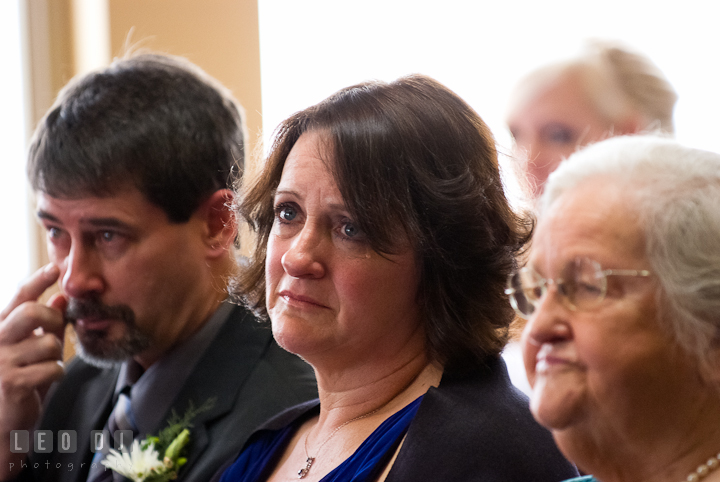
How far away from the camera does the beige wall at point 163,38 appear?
3.44 meters

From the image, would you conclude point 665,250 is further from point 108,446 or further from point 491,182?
point 108,446

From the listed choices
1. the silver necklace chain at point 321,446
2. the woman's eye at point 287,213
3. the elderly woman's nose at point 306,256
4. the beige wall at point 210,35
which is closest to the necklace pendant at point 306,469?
the silver necklace chain at point 321,446

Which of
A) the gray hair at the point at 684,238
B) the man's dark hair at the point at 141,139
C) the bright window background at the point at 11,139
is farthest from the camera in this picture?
the bright window background at the point at 11,139

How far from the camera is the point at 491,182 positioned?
1597mm

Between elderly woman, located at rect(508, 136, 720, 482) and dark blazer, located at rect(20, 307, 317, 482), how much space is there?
1.07 meters

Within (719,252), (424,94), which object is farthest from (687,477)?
(424,94)

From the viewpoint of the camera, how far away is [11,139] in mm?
3734

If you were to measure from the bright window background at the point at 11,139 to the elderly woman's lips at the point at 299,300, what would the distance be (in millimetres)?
2633

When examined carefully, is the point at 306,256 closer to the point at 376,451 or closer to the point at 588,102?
the point at 376,451

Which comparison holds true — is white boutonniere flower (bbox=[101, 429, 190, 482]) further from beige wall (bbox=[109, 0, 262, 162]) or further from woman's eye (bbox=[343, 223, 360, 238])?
beige wall (bbox=[109, 0, 262, 162])

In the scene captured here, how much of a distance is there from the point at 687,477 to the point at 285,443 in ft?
3.23

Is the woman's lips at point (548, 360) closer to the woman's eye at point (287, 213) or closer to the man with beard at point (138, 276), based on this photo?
the woman's eye at point (287, 213)

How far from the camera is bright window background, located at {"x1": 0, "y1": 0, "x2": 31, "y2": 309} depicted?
Result: 3.72 m

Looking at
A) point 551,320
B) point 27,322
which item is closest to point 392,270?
point 551,320
